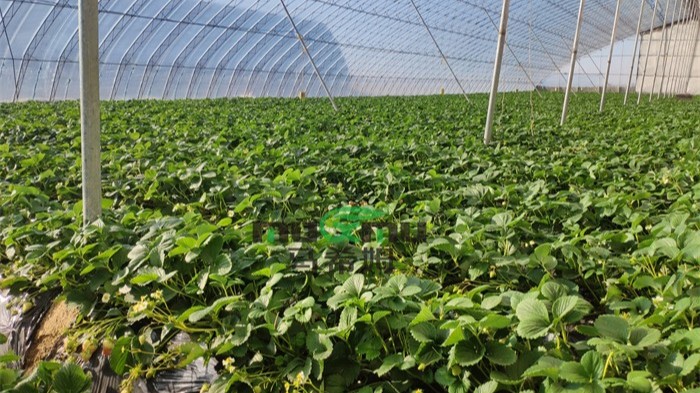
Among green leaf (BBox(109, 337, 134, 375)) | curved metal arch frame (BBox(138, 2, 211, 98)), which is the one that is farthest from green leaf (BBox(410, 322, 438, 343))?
curved metal arch frame (BBox(138, 2, 211, 98))

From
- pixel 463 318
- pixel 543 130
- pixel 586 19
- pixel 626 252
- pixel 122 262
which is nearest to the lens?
pixel 463 318

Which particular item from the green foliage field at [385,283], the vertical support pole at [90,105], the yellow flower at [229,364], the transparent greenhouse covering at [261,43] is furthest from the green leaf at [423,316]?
the transparent greenhouse covering at [261,43]

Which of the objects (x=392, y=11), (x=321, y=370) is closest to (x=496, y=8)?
(x=392, y=11)

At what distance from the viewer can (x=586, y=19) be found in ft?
131

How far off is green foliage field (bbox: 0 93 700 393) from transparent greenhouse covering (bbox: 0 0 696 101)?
39.3 feet

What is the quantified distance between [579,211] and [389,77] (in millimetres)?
34529

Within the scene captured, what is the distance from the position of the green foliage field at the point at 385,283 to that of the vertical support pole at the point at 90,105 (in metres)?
0.11

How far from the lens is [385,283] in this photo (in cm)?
222

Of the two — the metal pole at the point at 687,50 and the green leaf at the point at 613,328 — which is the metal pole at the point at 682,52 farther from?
the green leaf at the point at 613,328

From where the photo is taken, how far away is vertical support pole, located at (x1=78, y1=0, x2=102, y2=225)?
2.79 m

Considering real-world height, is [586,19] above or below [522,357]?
above

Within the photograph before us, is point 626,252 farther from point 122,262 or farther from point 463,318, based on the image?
point 122,262

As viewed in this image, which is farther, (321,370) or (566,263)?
(566,263)

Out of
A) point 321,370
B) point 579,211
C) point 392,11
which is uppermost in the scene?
point 392,11
